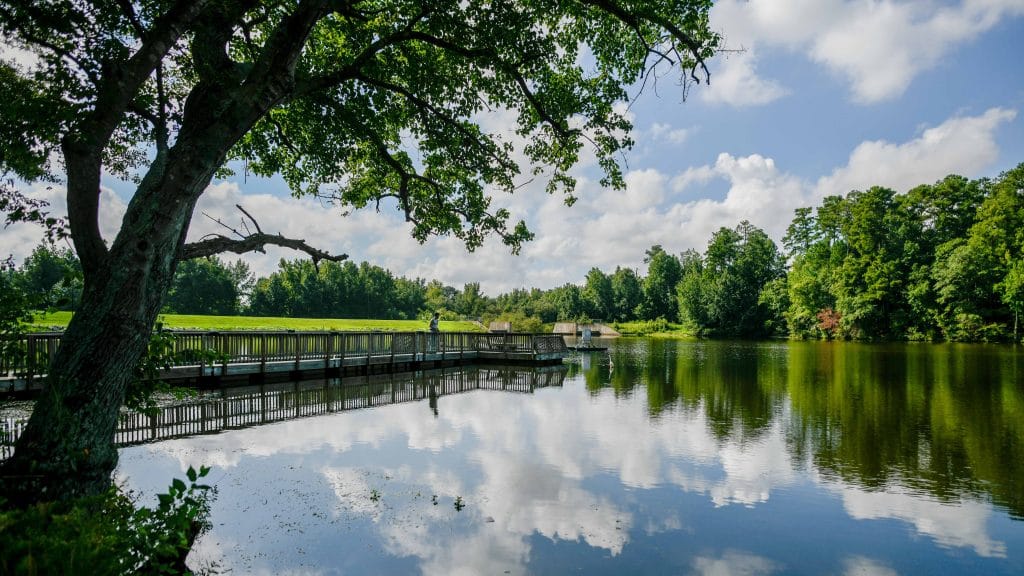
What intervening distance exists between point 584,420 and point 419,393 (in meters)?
6.12

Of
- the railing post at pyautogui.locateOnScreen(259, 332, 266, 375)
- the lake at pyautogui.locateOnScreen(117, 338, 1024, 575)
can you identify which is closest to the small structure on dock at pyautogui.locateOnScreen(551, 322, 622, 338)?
the railing post at pyautogui.locateOnScreen(259, 332, 266, 375)

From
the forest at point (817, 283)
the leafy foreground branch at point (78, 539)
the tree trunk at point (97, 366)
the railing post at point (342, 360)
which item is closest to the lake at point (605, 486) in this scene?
the tree trunk at point (97, 366)

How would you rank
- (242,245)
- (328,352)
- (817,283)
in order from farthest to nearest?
(817,283), (328,352), (242,245)

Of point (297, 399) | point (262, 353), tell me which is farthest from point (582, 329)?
point (297, 399)

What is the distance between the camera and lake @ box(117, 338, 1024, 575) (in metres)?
5.61

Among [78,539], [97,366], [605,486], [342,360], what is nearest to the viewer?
[78,539]

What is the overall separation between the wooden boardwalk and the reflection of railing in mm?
744

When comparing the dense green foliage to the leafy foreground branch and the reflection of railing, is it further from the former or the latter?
the leafy foreground branch

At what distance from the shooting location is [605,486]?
310 inches

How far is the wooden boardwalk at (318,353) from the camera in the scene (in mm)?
13656

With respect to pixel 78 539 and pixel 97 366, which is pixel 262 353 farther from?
pixel 78 539

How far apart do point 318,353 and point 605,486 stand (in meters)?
15.1

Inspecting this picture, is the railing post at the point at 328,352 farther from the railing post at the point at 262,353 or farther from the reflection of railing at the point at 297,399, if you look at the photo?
the railing post at the point at 262,353

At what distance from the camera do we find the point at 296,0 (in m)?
8.10
